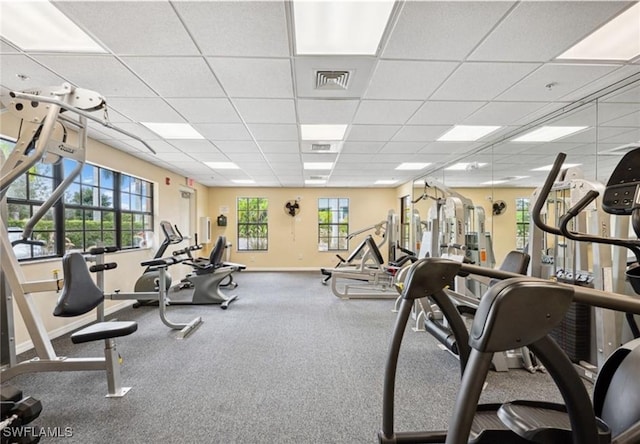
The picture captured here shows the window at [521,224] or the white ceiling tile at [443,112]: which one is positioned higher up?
the white ceiling tile at [443,112]

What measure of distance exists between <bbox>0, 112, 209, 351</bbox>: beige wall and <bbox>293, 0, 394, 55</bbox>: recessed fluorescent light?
7.18 ft

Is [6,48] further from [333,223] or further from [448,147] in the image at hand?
[333,223]

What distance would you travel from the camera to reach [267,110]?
2.96m

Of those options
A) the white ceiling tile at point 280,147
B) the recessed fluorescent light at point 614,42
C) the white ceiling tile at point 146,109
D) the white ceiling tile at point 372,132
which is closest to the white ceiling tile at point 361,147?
the white ceiling tile at point 372,132

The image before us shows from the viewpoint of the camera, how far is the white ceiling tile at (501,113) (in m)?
2.87

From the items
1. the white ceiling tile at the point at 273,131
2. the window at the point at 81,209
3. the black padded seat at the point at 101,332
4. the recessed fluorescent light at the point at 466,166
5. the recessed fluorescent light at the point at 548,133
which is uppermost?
the white ceiling tile at the point at 273,131

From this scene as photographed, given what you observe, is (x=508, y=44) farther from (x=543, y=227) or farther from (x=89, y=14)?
(x=89, y=14)

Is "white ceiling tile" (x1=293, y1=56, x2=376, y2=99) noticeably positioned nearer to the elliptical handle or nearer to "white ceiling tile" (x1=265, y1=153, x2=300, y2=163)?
the elliptical handle

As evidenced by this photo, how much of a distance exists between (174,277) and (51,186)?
11.2ft

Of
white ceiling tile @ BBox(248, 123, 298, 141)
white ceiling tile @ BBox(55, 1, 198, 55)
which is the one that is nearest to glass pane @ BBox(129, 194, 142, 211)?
white ceiling tile @ BBox(248, 123, 298, 141)

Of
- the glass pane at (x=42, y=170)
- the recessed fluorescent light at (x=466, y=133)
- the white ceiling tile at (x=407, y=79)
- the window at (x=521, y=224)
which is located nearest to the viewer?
the white ceiling tile at (x=407, y=79)

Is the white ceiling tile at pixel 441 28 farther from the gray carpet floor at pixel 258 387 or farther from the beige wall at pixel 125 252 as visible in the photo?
the beige wall at pixel 125 252

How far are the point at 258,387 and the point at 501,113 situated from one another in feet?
11.7

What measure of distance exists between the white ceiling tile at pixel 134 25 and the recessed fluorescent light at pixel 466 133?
3.05m
